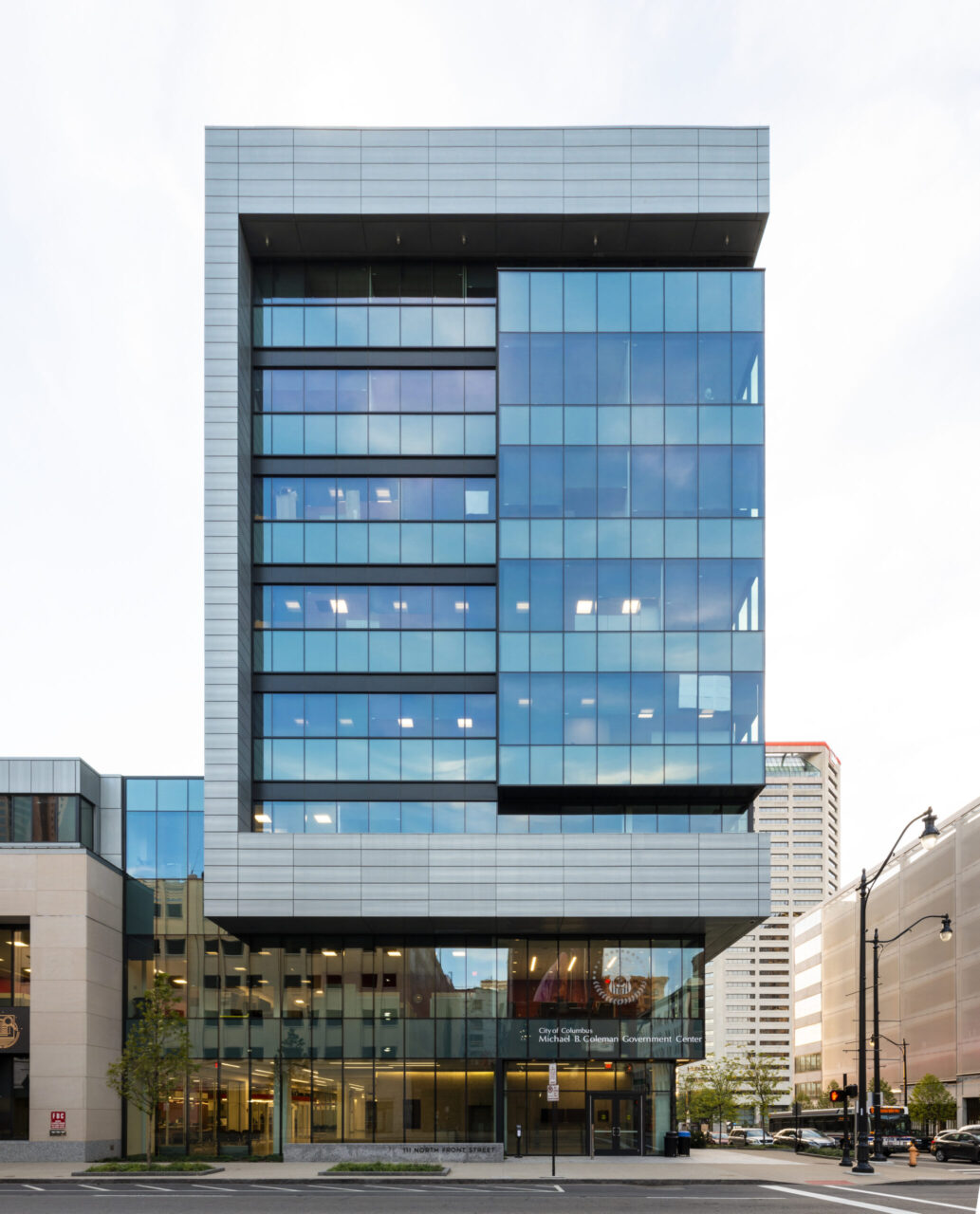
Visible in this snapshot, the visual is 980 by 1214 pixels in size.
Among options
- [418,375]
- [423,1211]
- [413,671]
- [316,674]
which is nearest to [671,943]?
[413,671]

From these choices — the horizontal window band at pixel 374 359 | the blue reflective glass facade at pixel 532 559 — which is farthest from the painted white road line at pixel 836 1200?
the horizontal window band at pixel 374 359

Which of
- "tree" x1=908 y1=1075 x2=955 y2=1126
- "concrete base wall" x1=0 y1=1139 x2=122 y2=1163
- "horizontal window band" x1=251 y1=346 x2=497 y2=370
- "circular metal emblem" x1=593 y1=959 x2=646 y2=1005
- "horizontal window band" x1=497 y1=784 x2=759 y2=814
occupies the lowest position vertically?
"tree" x1=908 y1=1075 x2=955 y2=1126

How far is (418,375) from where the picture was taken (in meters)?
47.8

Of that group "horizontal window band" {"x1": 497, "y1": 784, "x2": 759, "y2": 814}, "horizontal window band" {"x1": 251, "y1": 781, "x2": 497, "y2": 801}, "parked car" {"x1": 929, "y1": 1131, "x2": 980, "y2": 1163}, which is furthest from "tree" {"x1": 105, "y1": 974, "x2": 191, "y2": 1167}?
"parked car" {"x1": 929, "y1": 1131, "x2": 980, "y2": 1163}

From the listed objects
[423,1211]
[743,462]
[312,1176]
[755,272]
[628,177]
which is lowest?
[312,1176]

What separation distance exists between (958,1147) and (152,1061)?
40.0 m

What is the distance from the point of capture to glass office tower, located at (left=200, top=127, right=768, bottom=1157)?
42.8 metres

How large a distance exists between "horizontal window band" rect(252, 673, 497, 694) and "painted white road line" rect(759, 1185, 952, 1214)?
853 inches

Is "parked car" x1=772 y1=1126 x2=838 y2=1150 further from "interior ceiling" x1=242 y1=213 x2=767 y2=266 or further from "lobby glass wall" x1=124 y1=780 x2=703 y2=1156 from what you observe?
"interior ceiling" x1=242 y1=213 x2=767 y2=266

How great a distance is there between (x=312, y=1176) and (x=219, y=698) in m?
17.9

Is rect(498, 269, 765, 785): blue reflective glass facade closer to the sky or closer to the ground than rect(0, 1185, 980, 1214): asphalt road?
closer to the sky

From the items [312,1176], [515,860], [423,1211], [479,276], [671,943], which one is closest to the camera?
[423,1211]

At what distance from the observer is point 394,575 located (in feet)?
152

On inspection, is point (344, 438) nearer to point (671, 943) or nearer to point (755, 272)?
point (755, 272)
